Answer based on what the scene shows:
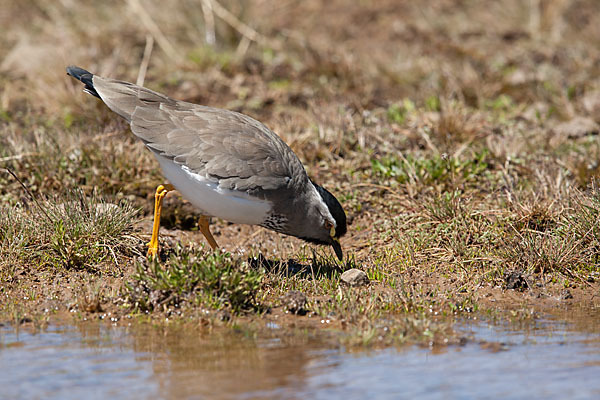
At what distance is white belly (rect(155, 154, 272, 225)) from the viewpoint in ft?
22.9

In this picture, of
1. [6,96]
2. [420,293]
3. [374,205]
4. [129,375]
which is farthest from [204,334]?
[6,96]

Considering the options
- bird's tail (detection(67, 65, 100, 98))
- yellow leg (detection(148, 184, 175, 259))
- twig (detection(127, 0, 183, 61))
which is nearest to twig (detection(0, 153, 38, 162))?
bird's tail (detection(67, 65, 100, 98))

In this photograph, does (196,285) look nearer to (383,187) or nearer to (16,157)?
(383,187)

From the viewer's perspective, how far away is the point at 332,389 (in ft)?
15.3

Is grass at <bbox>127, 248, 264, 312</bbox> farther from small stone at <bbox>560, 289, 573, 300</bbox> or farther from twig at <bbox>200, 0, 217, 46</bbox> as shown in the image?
twig at <bbox>200, 0, 217, 46</bbox>

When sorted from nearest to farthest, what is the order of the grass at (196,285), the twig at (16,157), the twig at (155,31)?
the grass at (196,285)
the twig at (16,157)
the twig at (155,31)

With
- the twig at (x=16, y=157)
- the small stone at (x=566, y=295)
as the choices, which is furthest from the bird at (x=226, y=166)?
the small stone at (x=566, y=295)

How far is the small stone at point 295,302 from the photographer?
6.34 m

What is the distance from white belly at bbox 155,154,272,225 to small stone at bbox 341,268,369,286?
0.93 metres

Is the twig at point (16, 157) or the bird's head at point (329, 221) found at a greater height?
the twig at point (16, 157)

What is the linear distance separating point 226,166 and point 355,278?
4.99 ft

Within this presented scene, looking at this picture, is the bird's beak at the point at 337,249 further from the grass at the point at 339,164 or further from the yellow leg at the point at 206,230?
the yellow leg at the point at 206,230

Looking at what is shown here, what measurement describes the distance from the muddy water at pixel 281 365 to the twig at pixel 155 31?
740 centimetres

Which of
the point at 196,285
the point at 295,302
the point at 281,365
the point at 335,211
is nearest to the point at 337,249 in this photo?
the point at 335,211
